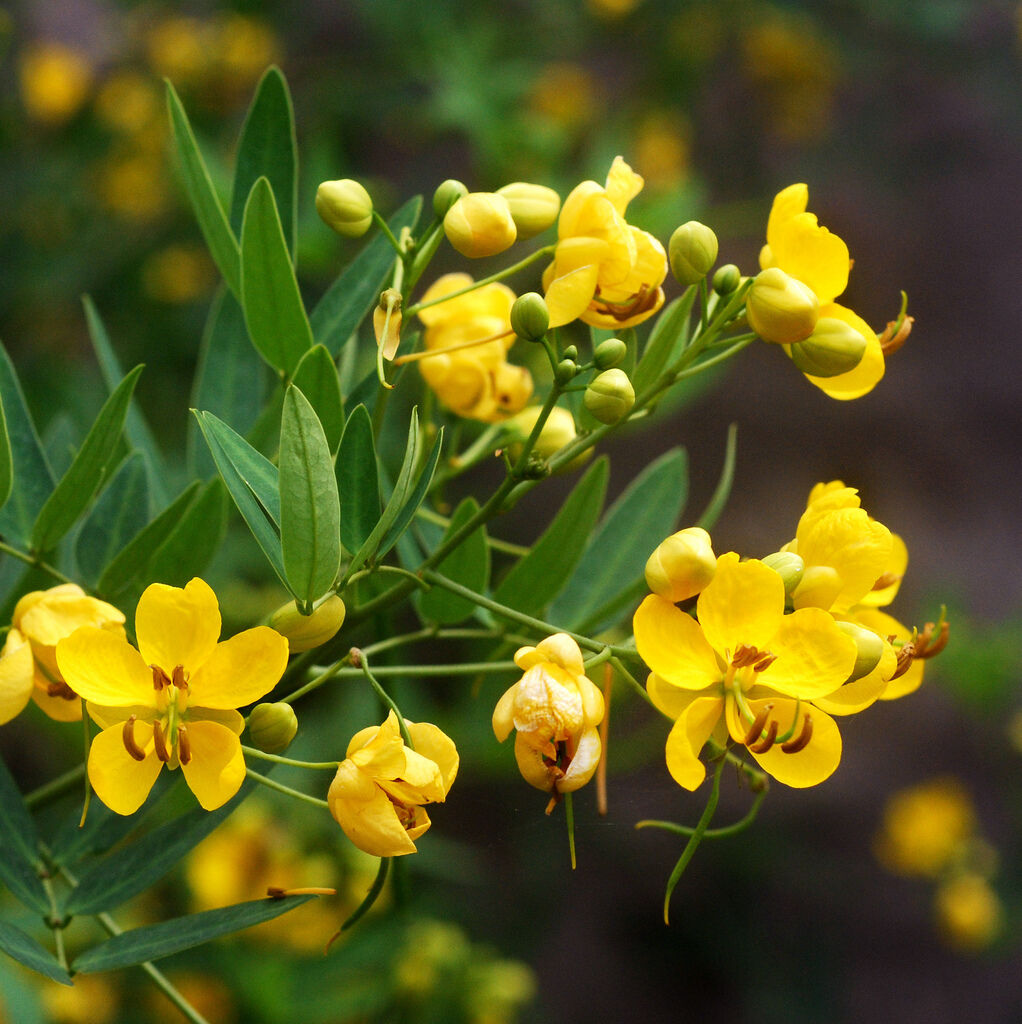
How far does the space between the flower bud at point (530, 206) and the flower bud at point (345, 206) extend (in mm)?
96

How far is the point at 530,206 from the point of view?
0.75 meters

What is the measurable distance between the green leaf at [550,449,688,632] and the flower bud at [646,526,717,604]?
286 millimetres

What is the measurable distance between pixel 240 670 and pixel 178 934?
18 cm

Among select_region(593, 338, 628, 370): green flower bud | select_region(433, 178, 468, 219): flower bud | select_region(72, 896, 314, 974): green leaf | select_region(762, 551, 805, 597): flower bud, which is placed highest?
select_region(433, 178, 468, 219): flower bud

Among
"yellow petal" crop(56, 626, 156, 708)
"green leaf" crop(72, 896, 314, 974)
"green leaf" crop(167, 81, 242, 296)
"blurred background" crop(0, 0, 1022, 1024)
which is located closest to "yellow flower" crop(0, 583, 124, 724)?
"yellow petal" crop(56, 626, 156, 708)

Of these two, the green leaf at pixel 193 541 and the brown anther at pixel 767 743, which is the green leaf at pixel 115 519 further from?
the brown anther at pixel 767 743

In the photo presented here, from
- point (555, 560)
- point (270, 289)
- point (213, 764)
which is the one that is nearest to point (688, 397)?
point (555, 560)

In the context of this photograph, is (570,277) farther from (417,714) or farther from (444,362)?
(417,714)

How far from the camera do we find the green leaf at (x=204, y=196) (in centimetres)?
79

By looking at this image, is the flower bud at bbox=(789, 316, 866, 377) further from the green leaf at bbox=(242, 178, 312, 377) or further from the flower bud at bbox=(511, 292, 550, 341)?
the green leaf at bbox=(242, 178, 312, 377)

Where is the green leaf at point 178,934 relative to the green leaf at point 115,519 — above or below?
below

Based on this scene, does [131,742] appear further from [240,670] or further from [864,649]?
[864,649]

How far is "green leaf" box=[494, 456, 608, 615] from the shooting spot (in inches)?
32.8

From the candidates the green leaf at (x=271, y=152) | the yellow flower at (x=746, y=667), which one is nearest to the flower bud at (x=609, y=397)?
the yellow flower at (x=746, y=667)
